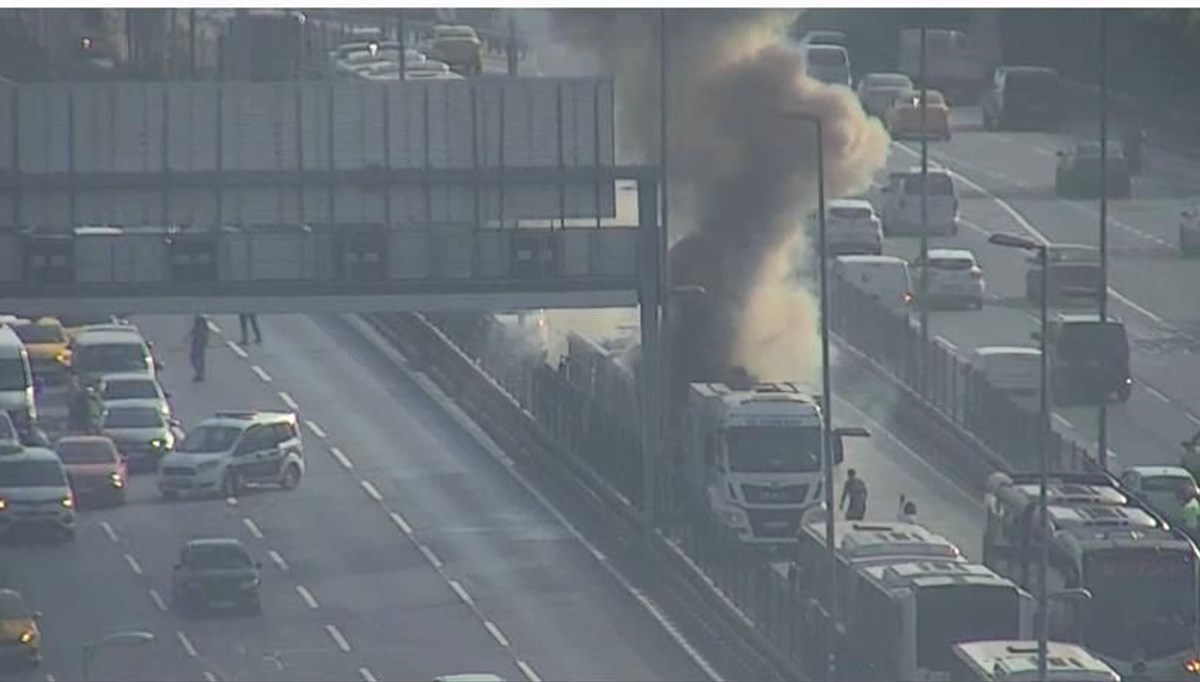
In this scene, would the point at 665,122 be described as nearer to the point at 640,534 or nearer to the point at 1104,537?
the point at 640,534

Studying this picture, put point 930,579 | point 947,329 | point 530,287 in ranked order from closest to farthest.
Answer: point 930,579
point 530,287
point 947,329

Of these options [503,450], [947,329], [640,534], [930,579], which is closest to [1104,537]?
[930,579]

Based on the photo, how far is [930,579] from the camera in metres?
30.4

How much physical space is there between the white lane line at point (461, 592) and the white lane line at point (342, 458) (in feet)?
7.89

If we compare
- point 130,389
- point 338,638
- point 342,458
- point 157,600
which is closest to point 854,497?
point 342,458

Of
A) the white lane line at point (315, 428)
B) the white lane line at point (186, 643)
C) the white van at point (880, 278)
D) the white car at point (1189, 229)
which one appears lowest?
the white lane line at point (186, 643)

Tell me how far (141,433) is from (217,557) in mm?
2305

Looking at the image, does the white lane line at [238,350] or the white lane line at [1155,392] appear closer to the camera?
the white lane line at [238,350]

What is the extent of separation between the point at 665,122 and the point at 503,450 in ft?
11.5

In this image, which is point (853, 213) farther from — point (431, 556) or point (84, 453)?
point (84, 453)

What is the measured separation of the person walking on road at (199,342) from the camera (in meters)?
38.0

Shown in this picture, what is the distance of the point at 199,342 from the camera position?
3844 cm

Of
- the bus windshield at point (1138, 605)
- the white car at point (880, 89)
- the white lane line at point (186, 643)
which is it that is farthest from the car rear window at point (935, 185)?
the white lane line at point (186, 643)

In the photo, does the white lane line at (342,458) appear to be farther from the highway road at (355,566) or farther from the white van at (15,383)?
the white van at (15,383)
